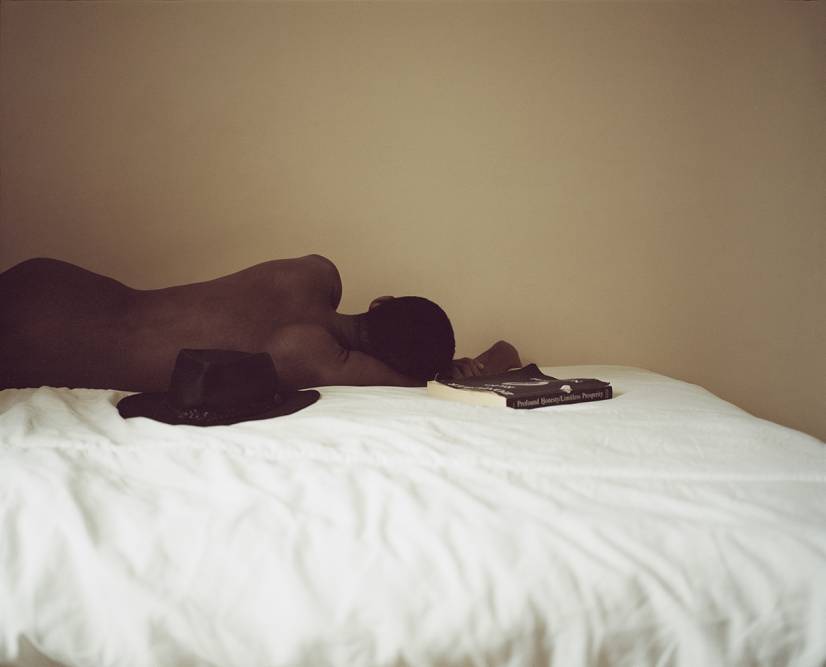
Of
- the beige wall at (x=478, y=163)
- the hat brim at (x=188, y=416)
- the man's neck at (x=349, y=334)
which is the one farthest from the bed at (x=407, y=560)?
the beige wall at (x=478, y=163)

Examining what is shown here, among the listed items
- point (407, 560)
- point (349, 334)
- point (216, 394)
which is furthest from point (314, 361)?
point (407, 560)

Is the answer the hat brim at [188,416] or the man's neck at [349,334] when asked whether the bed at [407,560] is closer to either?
the hat brim at [188,416]

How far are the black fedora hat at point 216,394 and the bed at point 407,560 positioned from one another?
0.53 feet

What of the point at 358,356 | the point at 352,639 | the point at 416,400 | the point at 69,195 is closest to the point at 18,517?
the point at 352,639

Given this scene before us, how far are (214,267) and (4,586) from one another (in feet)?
4.77

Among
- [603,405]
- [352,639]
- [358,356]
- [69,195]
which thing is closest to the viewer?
[352,639]

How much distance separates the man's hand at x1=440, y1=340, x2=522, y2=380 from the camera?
1440 mm

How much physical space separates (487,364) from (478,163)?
2.30 feet

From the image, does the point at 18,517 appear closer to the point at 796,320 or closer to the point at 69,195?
the point at 69,195

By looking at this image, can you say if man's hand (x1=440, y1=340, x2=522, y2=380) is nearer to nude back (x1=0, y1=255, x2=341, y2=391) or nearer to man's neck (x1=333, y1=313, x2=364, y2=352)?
man's neck (x1=333, y1=313, x2=364, y2=352)

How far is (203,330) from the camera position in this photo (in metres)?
1.22

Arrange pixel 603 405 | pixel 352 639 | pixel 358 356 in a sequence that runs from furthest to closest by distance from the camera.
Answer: pixel 358 356 → pixel 603 405 → pixel 352 639

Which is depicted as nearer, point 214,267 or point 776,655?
point 776,655

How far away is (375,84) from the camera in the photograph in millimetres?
1830
